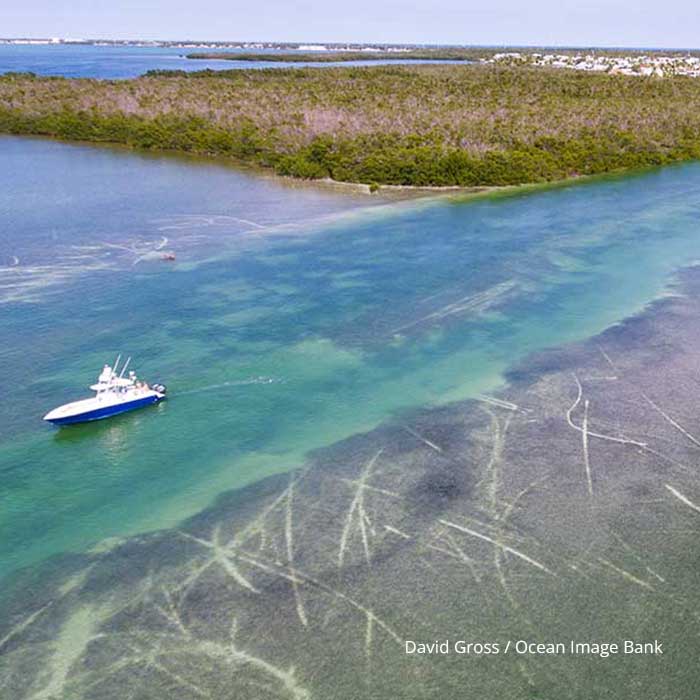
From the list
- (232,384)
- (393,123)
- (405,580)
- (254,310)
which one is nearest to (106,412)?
(232,384)

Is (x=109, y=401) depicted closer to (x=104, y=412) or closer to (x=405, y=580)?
(x=104, y=412)

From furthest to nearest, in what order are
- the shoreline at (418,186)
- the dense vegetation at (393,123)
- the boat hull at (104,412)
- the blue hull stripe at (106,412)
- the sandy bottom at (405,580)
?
the dense vegetation at (393,123) < the shoreline at (418,186) < the blue hull stripe at (106,412) < the boat hull at (104,412) < the sandy bottom at (405,580)

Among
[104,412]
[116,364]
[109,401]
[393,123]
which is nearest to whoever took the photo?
[109,401]

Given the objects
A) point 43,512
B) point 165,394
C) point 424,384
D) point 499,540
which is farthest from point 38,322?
point 499,540

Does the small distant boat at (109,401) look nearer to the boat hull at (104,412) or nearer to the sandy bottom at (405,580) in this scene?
the boat hull at (104,412)

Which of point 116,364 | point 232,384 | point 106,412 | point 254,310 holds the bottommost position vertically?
point 254,310

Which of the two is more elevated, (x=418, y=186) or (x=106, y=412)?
(x=106, y=412)

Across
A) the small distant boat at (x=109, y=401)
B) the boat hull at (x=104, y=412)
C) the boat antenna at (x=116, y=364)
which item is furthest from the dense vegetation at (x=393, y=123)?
the boat hull at (x=104, y=412)

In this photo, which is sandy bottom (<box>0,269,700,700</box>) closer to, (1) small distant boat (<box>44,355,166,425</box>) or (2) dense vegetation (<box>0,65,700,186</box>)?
(1) small distant boat (<box>44,355,166,425</box>)

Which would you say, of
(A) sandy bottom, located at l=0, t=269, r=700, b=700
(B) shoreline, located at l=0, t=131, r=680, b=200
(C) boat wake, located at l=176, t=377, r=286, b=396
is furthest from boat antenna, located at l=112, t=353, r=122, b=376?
(B) shoreline, located at l=0, t=131, r=680, b=200
